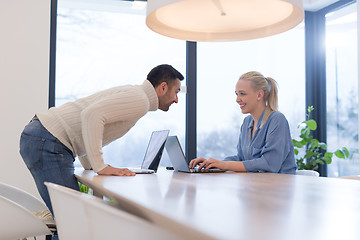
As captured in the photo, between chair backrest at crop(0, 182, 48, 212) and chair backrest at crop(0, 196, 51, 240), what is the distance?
52 centimetres

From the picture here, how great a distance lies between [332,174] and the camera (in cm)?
496

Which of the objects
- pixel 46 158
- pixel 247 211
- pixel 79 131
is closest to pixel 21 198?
pixel 46 158

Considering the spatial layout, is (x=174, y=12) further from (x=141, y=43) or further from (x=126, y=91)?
(x=141, y=43)

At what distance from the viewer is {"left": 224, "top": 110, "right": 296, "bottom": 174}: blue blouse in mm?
2320

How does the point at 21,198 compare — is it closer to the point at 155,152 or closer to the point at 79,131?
the point at 79,131

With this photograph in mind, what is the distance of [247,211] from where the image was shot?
863 millimetres

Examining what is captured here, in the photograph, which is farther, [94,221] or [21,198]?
[21,198]

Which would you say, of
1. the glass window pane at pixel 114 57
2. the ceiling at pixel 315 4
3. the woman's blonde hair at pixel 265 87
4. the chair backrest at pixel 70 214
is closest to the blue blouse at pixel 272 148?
the woman's blonde hair at pixel 265 87

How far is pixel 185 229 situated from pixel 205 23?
145 cm

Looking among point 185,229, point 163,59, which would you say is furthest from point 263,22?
point 163,59

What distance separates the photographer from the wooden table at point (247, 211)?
67cm

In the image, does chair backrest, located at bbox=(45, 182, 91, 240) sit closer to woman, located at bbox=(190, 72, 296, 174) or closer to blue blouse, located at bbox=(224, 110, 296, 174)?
woman, located at bbox=(190, 72, 296, 174)

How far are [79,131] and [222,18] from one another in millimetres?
863

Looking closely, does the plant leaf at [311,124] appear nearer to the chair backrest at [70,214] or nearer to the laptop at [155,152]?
the laptop at [155,152]
